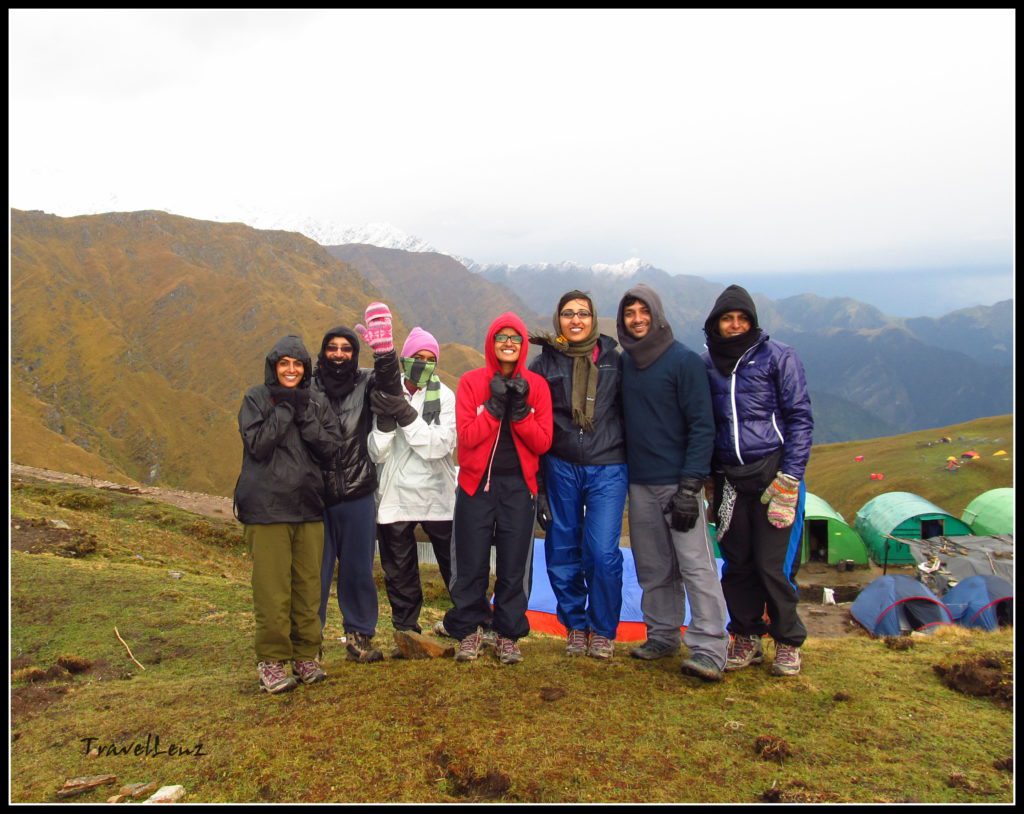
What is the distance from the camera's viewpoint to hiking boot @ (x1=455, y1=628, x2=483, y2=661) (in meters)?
5.66

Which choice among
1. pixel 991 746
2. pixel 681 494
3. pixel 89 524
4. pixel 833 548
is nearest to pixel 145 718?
pixel 681 494

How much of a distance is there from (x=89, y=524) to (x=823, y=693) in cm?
1637

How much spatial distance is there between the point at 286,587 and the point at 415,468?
156 centimetres

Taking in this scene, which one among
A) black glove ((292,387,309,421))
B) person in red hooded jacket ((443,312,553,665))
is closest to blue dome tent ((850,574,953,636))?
person in red hooded jacket ((443,312,553,665))

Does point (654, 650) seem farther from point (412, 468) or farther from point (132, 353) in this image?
point (132, 353)

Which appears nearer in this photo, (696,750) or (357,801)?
(357,801)

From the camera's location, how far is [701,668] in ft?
17.3

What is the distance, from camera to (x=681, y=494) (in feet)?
17.3

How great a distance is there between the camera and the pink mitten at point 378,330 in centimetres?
565

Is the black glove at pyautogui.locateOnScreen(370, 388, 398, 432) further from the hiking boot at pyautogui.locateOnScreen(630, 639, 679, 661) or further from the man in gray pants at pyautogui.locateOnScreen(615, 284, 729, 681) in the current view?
the hiking boot at pyautogui.locateOnScreen(630, 639, 679, 661)

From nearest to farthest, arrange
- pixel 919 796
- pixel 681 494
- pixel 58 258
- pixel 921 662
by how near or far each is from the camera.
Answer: pixel 919 796
pixel 681 494
pixel 921 662
pixel 58 258

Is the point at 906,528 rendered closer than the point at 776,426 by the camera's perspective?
No

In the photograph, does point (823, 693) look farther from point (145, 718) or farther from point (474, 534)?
point (145, 718)

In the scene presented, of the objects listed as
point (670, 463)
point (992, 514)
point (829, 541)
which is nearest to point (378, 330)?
point (670, 463)
